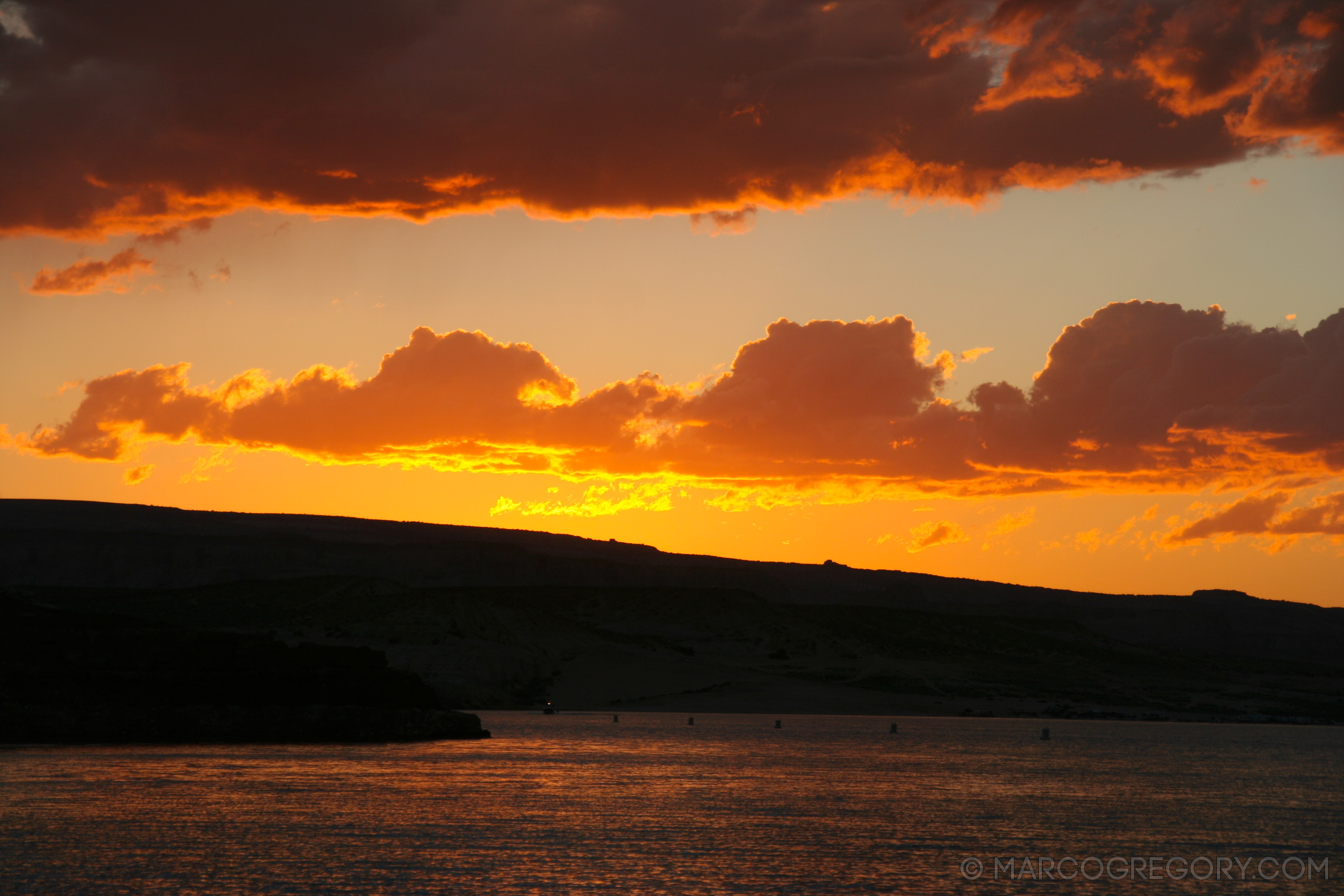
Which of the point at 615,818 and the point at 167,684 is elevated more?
the point at 167,684

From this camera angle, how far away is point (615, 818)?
61.3 m

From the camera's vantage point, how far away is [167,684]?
112312 millimetres

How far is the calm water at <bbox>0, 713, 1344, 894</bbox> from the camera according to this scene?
4438cm

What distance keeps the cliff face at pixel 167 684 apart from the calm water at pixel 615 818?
23.3 feet

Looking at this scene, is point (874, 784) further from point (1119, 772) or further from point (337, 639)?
point (337, 639)

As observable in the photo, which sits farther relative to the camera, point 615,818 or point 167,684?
point 167,684

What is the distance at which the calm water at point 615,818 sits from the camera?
44375 mm

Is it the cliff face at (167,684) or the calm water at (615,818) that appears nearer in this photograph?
the calm water at (615,818)

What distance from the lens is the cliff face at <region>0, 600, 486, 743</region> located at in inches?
4284

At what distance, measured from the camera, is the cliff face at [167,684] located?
357ft

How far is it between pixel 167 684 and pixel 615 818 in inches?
2577

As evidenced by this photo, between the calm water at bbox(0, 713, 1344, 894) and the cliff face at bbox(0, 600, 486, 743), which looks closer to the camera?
the calm water at bbox(0, 713, 1344, 894)

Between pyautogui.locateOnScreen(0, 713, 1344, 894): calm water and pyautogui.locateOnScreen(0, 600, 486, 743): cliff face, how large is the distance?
710 cm

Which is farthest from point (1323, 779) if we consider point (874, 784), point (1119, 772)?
point (874, 784)
